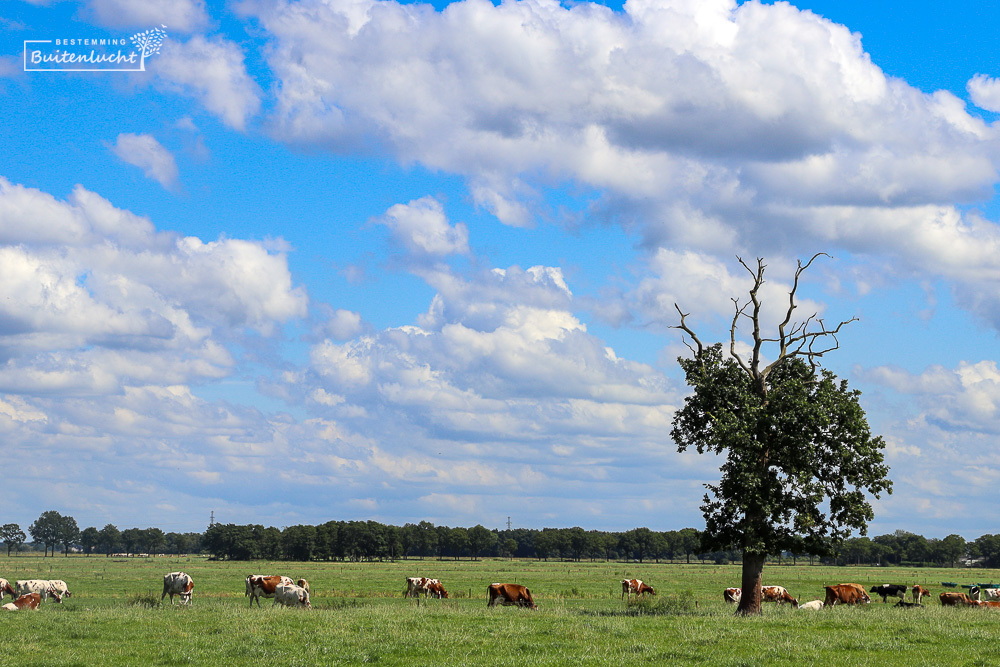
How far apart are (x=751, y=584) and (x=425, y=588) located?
25.8 metres

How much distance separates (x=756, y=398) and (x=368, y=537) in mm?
159077

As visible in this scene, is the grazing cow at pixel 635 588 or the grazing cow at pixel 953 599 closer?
the grazing cow at pixel 953 599

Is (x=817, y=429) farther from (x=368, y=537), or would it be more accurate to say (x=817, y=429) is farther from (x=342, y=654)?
(x=368, y=537)

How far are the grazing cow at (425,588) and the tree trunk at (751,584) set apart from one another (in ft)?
80.5

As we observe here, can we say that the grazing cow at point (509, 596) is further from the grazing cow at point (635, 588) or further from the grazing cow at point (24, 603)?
the grazing cow at point (24, 603)

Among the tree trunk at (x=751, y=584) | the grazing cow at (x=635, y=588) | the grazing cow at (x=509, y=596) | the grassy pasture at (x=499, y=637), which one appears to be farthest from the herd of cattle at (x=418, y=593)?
the grazing cow at (x=635, y=588)

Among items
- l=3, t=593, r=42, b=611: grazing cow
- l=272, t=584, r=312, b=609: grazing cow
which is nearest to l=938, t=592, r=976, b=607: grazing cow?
l=272, t=584, r=312, b=609: grazing cow

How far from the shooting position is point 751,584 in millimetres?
36250

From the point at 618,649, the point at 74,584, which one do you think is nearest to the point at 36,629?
the point at 618,649

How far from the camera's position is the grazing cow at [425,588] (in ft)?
182

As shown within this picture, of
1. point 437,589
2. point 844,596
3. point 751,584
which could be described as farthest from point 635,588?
point 751,584

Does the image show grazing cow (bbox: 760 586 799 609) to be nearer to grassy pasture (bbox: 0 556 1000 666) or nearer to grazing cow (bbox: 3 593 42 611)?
grassy pasture (bbox: 0 556 1000 666)

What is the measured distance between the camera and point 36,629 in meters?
30.4

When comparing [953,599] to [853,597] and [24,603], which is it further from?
[24,603]
